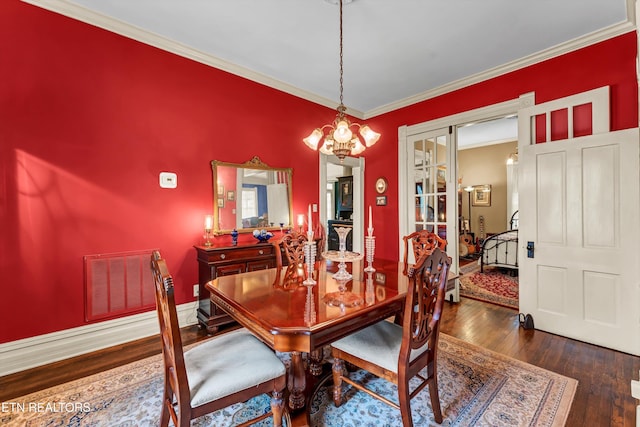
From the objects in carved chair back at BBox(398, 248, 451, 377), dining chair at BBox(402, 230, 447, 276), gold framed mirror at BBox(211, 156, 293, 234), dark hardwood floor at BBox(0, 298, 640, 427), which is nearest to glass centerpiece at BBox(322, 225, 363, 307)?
carved chair back at BBox(398, 248, 451, 377)

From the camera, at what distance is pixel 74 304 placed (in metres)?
2.45

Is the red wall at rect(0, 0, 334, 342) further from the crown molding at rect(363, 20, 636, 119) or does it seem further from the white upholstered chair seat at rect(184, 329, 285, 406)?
the crown molding at rect(363, 20, 636, 119)

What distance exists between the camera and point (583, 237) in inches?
107

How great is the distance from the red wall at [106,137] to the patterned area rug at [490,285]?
7.88 feet

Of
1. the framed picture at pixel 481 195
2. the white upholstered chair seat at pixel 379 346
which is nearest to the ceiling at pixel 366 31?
the white upholstered chair seat at pixel 379 346

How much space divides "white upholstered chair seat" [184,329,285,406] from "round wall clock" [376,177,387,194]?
352cm

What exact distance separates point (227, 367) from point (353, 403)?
0.95m

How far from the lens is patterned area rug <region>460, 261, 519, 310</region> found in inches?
154

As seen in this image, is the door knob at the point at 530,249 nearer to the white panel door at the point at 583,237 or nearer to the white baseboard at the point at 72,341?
the white panel door at the point at 583,237

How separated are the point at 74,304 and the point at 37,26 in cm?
232

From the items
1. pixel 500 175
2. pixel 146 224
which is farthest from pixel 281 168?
pixel 500 175

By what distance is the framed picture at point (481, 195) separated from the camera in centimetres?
736

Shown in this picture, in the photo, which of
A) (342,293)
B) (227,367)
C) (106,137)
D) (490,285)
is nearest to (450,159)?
(490,285)

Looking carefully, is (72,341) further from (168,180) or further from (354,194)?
(354,194)
